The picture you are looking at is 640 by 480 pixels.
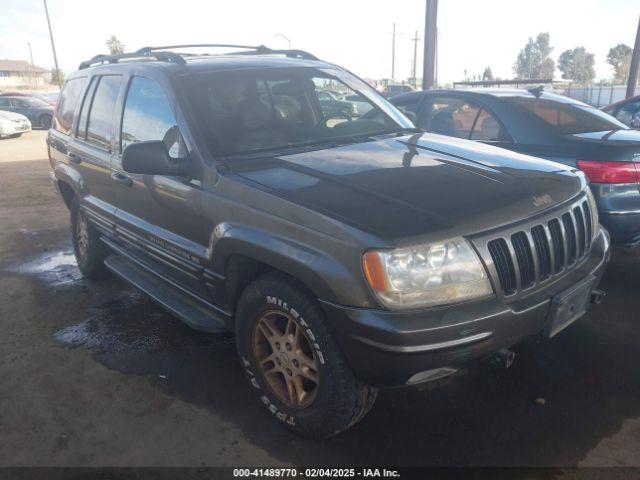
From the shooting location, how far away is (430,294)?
84.3 inches

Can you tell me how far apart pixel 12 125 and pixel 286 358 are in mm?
19429

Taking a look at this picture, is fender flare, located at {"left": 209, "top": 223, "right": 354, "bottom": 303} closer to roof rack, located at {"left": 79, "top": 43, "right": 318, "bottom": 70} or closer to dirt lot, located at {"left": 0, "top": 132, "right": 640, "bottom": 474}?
dirt lot, located at {"left": 0, "top": 132, "right": 640, "bottom": 474}

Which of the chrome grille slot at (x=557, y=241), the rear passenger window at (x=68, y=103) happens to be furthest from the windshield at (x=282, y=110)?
the rear passenger window at (x=68, y=103)

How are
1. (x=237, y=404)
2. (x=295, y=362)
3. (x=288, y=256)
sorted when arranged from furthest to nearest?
(x=237, y=404)
(x=295, y=362)
(x=288, y=256)

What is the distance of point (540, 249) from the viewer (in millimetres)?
2426

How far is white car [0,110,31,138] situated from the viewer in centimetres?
1800

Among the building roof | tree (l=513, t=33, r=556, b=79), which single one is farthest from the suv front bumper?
tree (l=513, t=33, r=556, b=79)

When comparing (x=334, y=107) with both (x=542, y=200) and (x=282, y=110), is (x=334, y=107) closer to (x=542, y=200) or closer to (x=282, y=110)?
(x=282, y=110)

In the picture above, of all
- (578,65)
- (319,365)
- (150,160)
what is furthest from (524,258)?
(578,65)

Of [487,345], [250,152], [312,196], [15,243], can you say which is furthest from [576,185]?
[15,243]

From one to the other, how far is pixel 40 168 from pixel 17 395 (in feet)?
32.9

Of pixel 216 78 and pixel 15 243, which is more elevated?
pixel 216 78

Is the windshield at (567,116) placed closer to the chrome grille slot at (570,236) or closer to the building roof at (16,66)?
the chrome grille slot at (570,236)

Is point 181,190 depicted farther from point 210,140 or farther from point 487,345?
point 487,345
